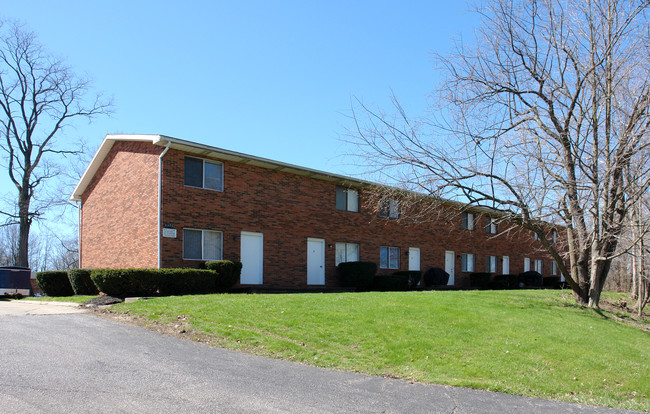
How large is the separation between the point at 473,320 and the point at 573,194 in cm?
582

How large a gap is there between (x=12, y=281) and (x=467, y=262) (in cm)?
2244

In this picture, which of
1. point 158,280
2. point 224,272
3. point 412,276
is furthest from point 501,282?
point 158,280

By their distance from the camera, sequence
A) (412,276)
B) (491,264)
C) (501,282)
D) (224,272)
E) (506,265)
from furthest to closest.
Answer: (506,265), (491,264), (501,282), (412,276), (224,272)

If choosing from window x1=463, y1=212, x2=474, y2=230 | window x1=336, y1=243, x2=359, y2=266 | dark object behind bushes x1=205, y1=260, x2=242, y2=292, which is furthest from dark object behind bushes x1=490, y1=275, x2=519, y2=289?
dark object behind bushes x1=205, y1=260, x2=242, y2=292

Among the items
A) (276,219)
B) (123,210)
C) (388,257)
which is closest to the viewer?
(123,210)

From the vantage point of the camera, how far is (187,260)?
17.0 m

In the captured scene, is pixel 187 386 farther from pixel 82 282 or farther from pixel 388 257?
pixel 388 257

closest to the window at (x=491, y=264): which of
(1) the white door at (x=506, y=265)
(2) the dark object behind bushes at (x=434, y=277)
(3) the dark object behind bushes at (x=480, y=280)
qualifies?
(1) the white door at (x=506, y=265)

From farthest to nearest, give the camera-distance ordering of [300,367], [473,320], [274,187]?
[274,187]
[473,320]
[300,367]

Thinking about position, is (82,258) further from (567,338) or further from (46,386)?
(567,338)

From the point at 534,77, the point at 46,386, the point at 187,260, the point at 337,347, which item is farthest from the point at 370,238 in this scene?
the point at 46,386

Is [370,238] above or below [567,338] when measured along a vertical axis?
above

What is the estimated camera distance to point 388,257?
24.5 metres

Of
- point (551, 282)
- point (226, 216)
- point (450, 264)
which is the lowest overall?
point (551, 282)
